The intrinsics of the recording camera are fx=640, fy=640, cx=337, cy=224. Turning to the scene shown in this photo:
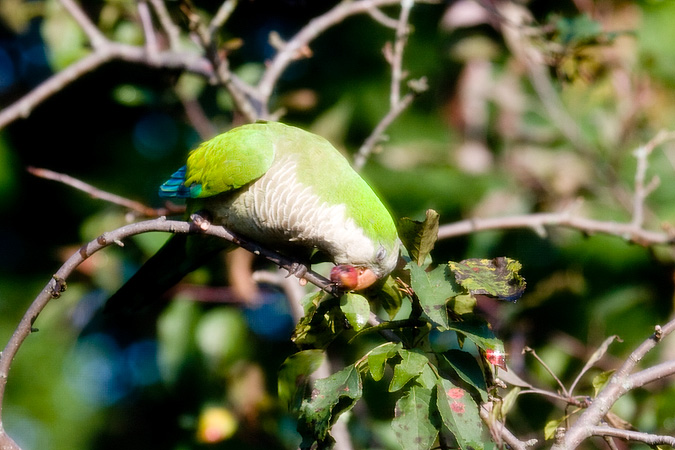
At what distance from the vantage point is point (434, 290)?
1698mm

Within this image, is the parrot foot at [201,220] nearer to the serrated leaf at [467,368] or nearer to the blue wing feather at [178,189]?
the blue wing feather at [178,189]

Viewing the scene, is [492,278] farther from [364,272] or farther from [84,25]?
[84,25]

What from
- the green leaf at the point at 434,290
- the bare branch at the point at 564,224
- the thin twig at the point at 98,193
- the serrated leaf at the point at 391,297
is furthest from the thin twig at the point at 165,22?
the green leaf at the point at 434,290

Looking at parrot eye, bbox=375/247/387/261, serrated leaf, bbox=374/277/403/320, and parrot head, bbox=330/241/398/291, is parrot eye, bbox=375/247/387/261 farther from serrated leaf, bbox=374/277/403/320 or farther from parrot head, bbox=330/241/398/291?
serrated leaf, bbox=374/277/403/320

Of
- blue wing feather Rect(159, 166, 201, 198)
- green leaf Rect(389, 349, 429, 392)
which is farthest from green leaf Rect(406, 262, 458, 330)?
blue wing feather Rect(159, 166, 201, 198)

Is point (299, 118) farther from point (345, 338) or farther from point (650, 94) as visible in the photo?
point (650, 94)

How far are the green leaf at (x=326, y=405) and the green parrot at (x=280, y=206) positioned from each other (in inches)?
16.1

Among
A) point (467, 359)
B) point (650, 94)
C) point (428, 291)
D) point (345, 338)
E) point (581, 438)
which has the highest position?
point (428, 291)

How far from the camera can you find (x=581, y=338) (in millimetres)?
4500

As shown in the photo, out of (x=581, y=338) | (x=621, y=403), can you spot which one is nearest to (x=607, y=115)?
(x=581, y=338)

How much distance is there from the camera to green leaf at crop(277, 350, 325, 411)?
1.86 metres

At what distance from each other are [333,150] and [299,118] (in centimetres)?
211

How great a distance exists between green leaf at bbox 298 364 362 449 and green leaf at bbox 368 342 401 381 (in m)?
0.07

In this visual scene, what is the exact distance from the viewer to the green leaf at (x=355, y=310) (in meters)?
1.82
